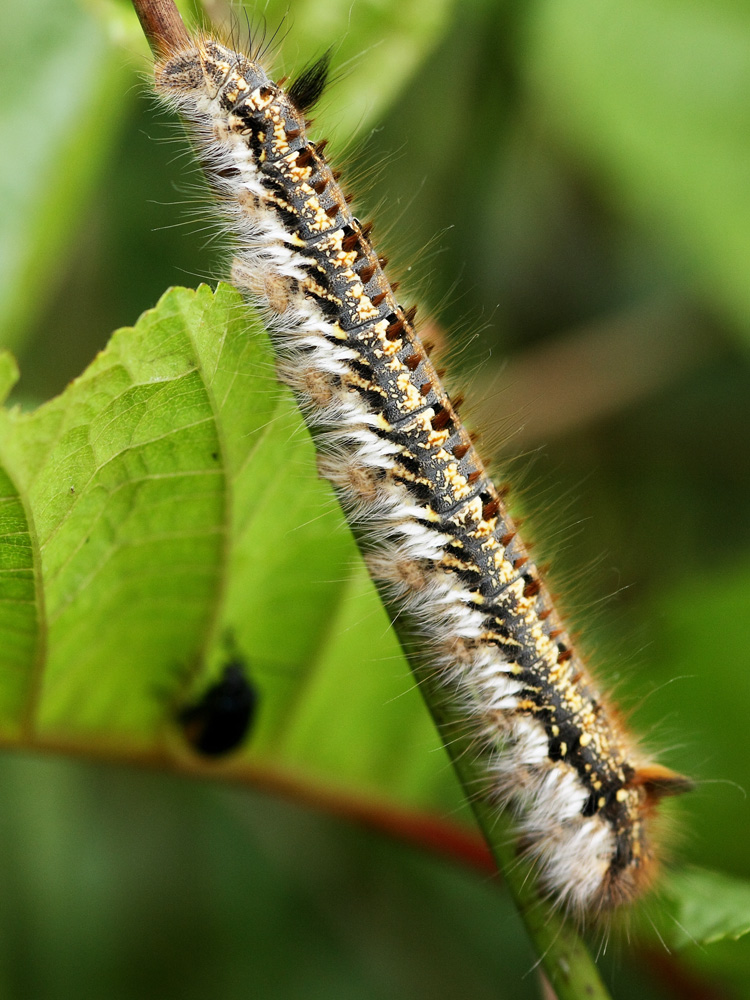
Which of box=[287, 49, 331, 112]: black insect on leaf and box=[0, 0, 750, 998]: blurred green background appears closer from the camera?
box=[287, 49, 331, 112]: black insect on leaf

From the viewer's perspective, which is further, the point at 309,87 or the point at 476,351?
the point at 476,351

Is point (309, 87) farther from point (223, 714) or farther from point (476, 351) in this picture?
point (476, 351)

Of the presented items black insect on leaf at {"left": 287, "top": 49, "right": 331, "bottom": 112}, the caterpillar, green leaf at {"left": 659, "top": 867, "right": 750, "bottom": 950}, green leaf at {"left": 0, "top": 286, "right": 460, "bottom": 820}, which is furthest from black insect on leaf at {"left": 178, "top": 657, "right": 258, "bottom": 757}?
black insect on leaf at {"left": 287, "top": 49, "right": 331, "bottom": 112}

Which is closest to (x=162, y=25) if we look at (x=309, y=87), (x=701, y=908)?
(x=309, y=87)

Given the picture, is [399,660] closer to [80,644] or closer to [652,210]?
[80,644]

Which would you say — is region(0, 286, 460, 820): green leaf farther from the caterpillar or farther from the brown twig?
the brown twig
